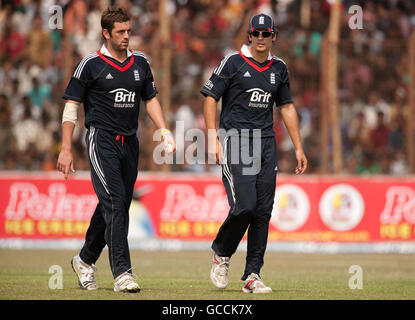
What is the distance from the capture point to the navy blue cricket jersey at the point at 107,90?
29.7 feet

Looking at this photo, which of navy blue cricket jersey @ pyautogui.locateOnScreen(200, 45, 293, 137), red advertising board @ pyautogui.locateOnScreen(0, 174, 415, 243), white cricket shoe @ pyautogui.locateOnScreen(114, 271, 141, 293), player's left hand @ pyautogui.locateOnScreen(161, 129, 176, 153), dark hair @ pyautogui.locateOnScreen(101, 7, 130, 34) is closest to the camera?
white cricket shoe @ pyautogui.locateOnScreen(114, 271, 141, 293)

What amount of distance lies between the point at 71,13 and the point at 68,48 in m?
1.19

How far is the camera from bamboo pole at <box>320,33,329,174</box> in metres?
18.2

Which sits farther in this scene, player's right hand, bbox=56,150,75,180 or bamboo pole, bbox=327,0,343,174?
bamboo pole, bbox=327,0,343,174

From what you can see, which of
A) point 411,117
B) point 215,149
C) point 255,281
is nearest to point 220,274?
point 255,281

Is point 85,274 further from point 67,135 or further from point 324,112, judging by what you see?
point 324,112

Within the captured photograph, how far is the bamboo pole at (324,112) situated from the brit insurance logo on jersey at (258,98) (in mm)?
8891

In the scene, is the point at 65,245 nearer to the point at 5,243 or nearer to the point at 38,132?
the point at 5,243

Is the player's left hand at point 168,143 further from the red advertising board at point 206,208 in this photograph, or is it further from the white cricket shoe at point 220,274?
the red advertising board at point 206,208

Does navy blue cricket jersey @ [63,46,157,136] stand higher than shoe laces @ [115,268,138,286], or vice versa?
navy blue cricket jersey @ [63,46,157,136]

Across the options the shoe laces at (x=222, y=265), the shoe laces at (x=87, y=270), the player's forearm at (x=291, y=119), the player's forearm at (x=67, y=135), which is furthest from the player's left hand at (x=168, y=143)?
the shoe laces at (x=87, y=270)

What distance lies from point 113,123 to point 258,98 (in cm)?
149

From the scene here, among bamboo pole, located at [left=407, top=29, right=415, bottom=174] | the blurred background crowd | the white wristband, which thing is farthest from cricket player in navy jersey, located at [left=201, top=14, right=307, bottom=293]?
bamboo pole, located at [left=407, top=29, right=415, bottom=174]

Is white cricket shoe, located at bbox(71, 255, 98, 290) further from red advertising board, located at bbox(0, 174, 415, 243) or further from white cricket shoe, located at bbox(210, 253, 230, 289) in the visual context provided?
red advertising board, located at bbox(0, 174, 415, 243)
